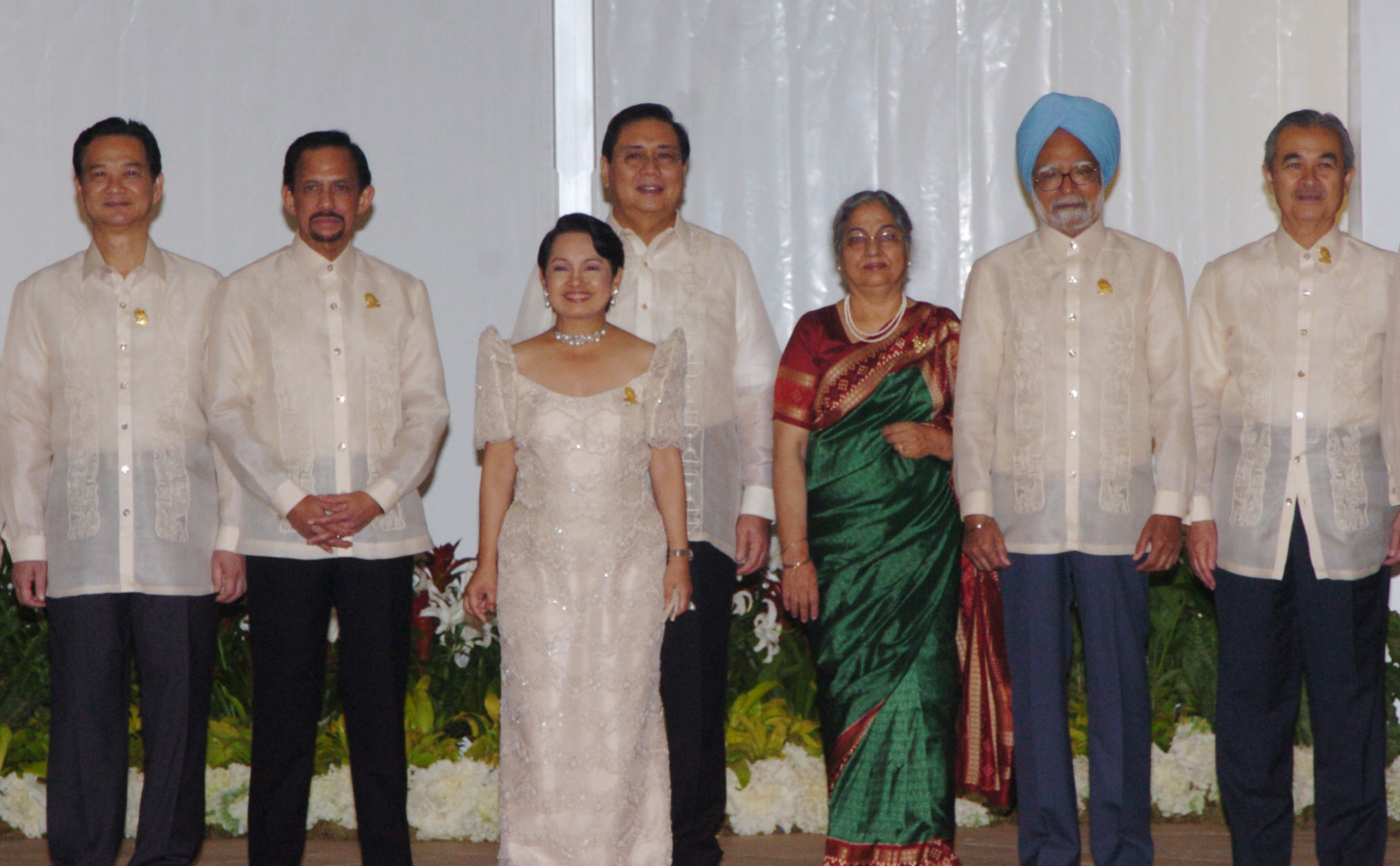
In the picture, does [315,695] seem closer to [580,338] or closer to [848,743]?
[580,338]

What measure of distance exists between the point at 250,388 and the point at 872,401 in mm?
1470

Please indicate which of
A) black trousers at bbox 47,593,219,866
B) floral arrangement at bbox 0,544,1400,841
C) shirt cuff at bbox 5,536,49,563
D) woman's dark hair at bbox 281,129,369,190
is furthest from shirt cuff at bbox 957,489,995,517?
shirt cuff at bbox 5,536,49,563

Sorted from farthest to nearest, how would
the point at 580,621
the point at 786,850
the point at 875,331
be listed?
the point at 786,850
the point at 875,331
the point at 580,621

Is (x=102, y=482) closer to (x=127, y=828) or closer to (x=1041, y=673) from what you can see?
(x=127, y=828)

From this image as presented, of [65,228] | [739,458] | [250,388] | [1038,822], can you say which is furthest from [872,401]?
[65,228]

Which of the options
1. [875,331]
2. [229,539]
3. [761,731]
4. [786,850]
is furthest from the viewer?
[761,731]

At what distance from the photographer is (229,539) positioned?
3373 mm

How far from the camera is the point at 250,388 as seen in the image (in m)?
3.38

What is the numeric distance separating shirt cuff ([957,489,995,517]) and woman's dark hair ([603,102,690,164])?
106 centimetres

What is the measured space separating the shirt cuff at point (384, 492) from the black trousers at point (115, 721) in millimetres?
525

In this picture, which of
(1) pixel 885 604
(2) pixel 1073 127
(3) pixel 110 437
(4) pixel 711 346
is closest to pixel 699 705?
(1) pixel 885 604

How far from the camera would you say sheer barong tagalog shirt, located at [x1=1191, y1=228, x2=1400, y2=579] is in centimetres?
327

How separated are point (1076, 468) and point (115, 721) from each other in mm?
2319

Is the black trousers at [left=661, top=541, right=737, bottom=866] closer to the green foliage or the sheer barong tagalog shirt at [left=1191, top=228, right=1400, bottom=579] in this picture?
the green foliage
